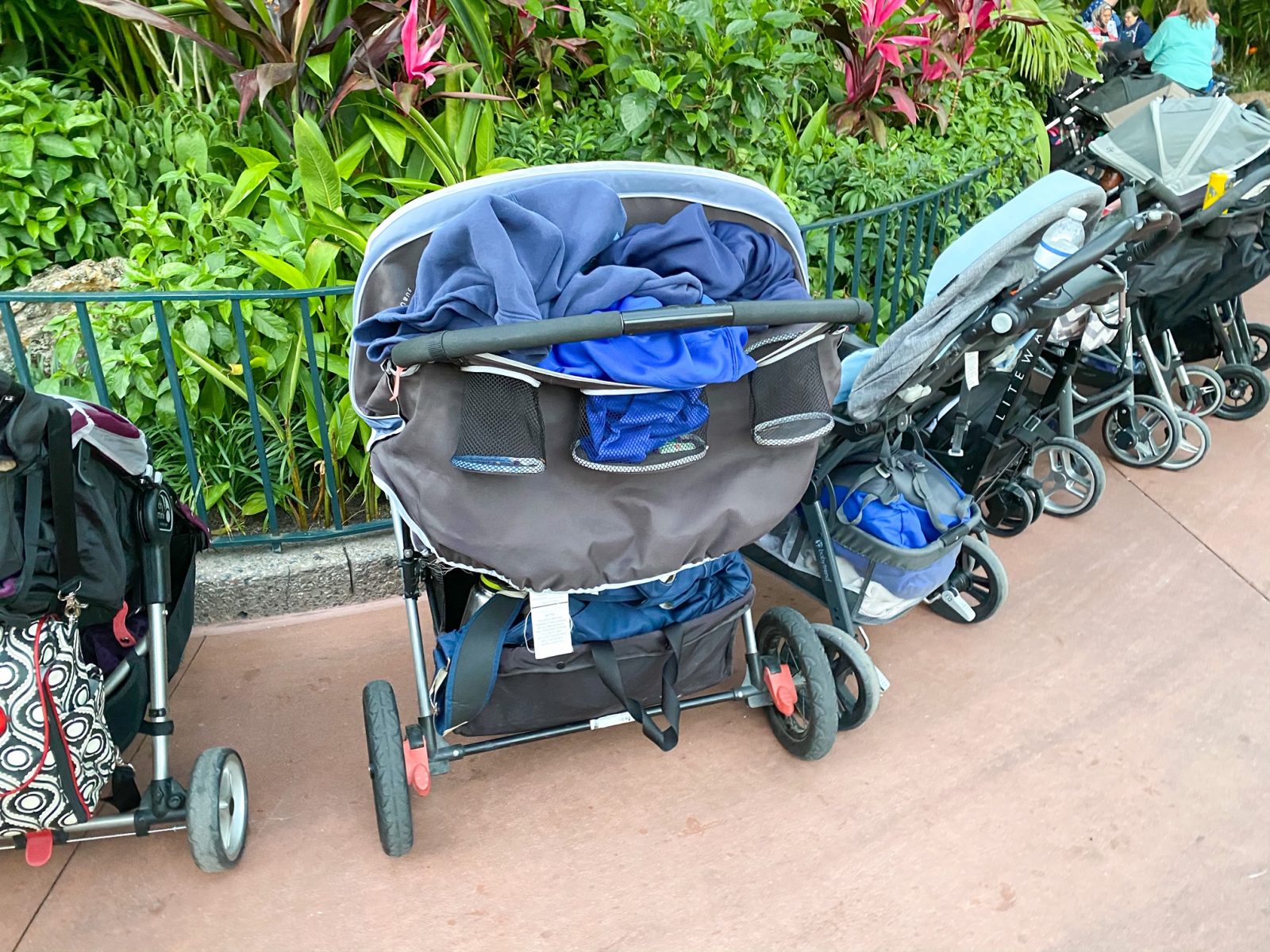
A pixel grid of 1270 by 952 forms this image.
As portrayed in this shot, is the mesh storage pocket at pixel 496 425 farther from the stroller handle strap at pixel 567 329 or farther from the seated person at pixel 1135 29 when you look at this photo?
the seated person at pixel 1135 29

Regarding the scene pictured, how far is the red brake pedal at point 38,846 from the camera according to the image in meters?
2.23

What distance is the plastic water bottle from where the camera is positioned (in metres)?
2.75

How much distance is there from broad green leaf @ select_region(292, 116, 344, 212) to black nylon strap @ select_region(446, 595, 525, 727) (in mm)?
1813

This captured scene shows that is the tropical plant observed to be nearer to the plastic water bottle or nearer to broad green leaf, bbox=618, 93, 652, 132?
broad green leaf, bbox=618, 93, 652, 132

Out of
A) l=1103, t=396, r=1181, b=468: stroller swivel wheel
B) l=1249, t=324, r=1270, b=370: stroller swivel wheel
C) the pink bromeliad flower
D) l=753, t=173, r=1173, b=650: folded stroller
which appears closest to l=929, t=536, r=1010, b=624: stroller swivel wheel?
l=753, t=173, r=1173, b=650: folded stroller

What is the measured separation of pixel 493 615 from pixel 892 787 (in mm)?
1264

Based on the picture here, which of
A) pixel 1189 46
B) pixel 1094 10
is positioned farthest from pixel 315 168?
pixel 1094 10

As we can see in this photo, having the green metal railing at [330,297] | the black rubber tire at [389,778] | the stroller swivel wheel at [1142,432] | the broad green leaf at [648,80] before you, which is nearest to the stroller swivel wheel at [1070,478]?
the stroller swivel wheel at [1142,432]

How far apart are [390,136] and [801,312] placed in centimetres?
243

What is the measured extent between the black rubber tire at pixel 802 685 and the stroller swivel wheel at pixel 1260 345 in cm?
374

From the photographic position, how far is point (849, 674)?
Result: 2.96 m

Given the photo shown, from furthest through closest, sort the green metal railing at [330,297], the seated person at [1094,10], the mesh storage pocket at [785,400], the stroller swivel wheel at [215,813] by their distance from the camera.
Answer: the seated person at [1094,10], the green metal railing at [330,297], the stroller swivel wheel at [215,813], the mesh storage pocket at [785,400]

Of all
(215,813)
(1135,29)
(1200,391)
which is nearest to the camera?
(215,813)

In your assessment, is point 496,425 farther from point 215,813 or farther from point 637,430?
point 215,813
